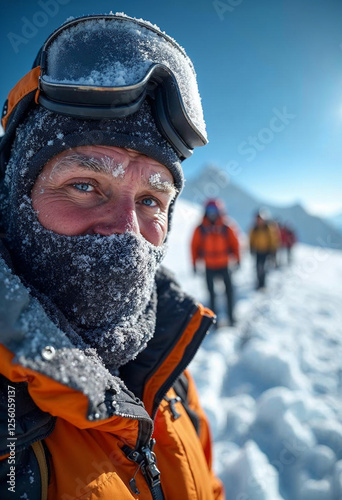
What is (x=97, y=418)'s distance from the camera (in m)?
0.71

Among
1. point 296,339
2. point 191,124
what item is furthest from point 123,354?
point 296,339

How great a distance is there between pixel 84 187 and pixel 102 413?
83cm

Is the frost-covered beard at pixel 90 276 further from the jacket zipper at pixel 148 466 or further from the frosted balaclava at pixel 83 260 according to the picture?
the jacket zipper at pixel 148 466

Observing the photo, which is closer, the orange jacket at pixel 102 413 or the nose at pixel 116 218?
the orange jacket at pixel 102 413

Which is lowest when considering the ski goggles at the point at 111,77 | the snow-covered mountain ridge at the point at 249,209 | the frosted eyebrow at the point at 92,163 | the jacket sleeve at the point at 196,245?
the jacket sleeve at the point at 196,245

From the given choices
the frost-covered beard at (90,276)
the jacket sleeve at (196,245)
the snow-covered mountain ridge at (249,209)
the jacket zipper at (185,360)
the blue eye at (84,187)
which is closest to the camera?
the frost-covered beard at (90,276)

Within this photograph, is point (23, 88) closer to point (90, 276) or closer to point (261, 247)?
point (90, 276)

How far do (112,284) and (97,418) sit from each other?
42cm

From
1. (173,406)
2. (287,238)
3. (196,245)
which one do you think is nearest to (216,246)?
(196,245)

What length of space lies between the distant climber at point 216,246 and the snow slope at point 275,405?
3.26ft

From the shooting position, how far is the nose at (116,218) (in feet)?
3.43

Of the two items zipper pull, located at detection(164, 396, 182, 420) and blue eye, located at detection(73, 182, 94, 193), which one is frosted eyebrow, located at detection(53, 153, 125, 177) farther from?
zipper pull, located at detection(164, 396, 182, 420)

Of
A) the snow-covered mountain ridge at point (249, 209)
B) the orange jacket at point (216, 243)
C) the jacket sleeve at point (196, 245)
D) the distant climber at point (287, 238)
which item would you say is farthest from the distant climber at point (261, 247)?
the snow-covered mountain ridge at point (249, 209)

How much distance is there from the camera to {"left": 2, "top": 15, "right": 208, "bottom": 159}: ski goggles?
1106mm
